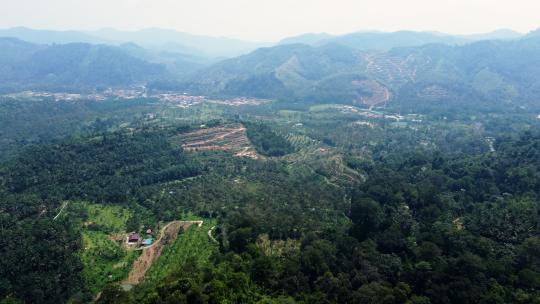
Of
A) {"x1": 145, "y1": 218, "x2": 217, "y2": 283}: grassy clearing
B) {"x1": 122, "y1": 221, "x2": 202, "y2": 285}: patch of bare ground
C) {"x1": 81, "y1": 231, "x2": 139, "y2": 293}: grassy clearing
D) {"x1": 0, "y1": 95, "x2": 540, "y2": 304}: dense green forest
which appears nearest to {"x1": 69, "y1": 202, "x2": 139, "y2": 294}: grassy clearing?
{"x1": 81, "y1": 231, "x2": 139, "y2": 293}: grassy clearing

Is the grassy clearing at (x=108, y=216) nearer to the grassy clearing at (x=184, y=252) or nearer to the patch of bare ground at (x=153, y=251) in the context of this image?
the patch of bare ground at (x=153, y=251)

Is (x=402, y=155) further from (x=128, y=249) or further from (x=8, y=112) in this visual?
(x=8, y=112)

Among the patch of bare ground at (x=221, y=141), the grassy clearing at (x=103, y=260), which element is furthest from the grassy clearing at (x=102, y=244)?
the patch of bare ground at (x=221, y=141)

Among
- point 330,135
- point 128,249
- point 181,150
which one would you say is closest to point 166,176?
point 181,150

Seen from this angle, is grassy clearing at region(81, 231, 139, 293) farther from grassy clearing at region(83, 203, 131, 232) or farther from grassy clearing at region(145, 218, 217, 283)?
grassy clearing at region(145, 218, 217, 283)

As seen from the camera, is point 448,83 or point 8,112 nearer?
point 8,112
